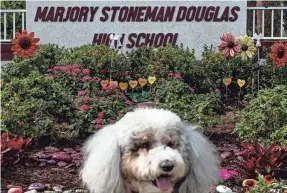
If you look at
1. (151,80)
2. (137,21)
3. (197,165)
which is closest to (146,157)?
(197,165)

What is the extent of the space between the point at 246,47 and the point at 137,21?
10.9 ft

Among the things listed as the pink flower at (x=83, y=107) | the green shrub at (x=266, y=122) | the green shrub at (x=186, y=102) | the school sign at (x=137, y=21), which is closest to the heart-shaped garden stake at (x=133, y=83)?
the green shrub at (x=186, y=102)

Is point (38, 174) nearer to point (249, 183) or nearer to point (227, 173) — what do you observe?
point (227, 173)

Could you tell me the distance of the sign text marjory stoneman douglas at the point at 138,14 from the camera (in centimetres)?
1295

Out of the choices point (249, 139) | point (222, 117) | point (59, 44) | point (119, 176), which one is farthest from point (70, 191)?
point (59, 44)

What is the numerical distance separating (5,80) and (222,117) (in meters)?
2.74

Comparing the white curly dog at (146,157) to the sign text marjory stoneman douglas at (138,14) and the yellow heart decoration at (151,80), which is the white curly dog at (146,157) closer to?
the yellow heart decoration at (151,80)

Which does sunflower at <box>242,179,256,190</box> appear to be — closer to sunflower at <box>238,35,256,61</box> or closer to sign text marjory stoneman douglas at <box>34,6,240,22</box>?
sunflower at <box>238,35,256,61</box>

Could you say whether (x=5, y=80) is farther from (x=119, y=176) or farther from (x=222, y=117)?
(x=119, y=176)

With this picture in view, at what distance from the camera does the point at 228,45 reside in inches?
395

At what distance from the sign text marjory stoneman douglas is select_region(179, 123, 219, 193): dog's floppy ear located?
8.56 meters

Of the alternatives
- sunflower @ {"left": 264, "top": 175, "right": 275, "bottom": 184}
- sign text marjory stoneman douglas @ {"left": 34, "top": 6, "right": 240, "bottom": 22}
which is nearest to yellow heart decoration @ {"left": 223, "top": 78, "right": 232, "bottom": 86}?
sign text marjory stoneman douglas @ {"left": 34, "top": 6, "right": 240, "bottom": 22}

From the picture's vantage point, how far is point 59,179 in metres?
6.45

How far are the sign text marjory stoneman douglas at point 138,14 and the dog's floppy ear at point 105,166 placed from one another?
8655mm
